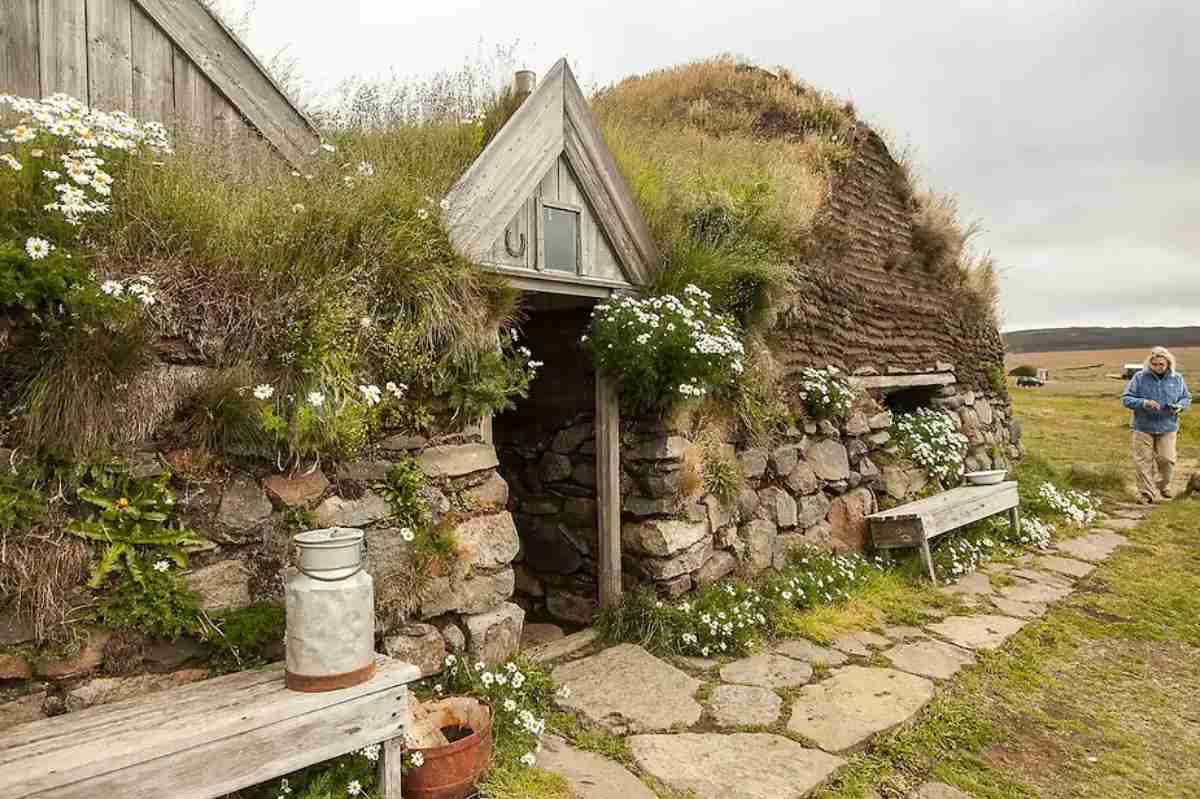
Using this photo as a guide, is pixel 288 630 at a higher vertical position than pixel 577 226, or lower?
lower

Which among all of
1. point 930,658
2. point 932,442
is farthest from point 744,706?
point 932,442

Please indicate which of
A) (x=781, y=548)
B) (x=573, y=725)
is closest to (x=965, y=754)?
(x=573, y=725)

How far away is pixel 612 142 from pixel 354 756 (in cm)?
469

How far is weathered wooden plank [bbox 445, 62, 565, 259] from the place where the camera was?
4.21 meters

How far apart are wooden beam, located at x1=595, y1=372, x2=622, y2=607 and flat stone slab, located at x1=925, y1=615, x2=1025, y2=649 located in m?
2.29

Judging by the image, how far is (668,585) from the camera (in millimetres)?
5254

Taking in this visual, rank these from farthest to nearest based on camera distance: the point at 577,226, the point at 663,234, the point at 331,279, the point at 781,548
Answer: the point at 781,548, the point at 663,234, the point at 577,226, the point at 331,279

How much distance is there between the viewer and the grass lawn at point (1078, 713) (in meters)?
3.56

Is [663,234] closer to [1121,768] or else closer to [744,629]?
[744,629]

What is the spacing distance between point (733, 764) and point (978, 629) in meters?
2.79

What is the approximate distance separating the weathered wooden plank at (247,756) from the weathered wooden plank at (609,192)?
327cm

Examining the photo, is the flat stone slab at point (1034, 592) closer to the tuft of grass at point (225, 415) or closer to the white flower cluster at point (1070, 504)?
the white flower cluster at point (1070, 504)

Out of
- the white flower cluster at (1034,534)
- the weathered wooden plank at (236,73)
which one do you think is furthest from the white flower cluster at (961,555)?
the weathered wooden plank at (236,73)

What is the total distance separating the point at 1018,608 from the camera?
19.7ft
